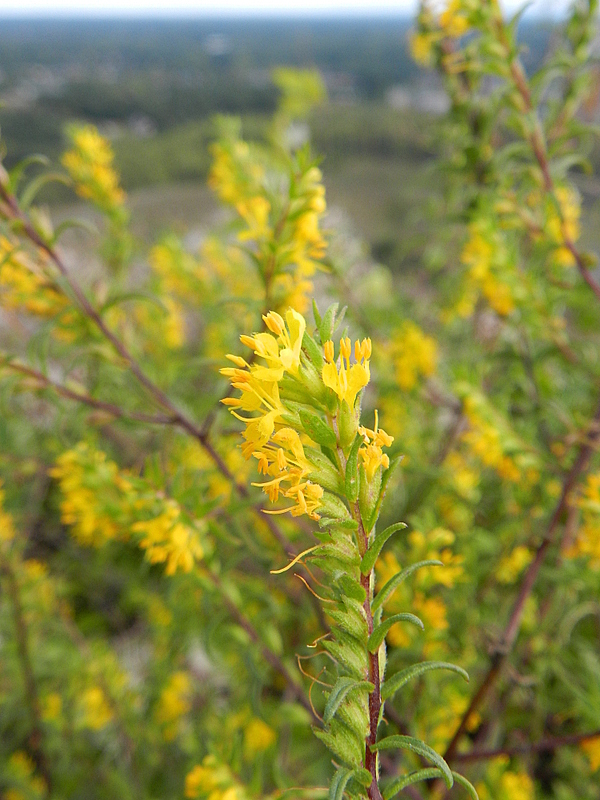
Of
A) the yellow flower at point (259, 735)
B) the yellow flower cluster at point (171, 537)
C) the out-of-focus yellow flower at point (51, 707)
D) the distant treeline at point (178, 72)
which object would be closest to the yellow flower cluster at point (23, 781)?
the out-of-focus yellow flower at point (51, 707)

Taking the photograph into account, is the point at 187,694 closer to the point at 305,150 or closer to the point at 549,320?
the point at 549,320

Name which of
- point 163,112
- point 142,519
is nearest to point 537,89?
point 142,519

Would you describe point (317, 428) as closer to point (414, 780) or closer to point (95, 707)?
point (414, 780)

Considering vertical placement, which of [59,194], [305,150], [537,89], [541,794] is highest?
[59,194]

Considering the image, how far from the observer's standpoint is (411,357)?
A: 2334 mm

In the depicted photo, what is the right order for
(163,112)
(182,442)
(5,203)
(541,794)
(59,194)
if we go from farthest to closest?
(163,112) < (59,194) < (541,794) < (182,442) < (5,203)

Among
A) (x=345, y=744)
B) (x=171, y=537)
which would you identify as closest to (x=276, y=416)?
(x=345, y=744)

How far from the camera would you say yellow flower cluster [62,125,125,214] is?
2494 mm

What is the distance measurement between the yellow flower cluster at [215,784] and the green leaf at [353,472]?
84cm

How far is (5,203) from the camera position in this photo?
1.30 metres

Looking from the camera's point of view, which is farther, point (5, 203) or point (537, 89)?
point (537, 89)

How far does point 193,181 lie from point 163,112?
178 inches

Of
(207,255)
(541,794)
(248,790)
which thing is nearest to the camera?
(248,790)

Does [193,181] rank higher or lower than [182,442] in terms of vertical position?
higher
